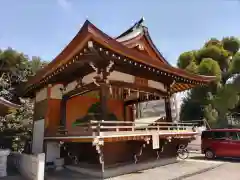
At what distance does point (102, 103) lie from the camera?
29.2ft

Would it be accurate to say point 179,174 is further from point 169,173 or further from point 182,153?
point 182,153

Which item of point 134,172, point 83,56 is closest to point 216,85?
point 134,172

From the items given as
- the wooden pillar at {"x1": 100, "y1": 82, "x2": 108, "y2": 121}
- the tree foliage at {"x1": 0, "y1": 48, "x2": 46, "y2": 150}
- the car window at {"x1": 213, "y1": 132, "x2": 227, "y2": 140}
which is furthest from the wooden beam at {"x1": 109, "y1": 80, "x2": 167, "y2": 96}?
the tree foliage at {"x1": 0, "y1": 48, "x2": 46, "y2": 150}

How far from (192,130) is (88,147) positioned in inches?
235

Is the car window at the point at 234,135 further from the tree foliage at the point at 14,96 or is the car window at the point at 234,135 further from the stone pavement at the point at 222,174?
the tree foliage at the point at 14,96

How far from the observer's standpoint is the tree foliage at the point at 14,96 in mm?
15578

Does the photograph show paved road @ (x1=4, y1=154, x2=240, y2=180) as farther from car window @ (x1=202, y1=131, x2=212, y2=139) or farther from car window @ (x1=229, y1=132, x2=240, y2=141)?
car window @ (x1=202, y1=131, x2=212, y2=139)

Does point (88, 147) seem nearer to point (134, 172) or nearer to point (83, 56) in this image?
point (134, 172)

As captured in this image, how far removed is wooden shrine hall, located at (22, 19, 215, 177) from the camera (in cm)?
799

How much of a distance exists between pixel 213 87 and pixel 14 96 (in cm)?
1860

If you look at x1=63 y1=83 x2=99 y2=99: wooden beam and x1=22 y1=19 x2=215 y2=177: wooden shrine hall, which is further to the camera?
x1=63 y1=83 x2=99 y2=99: wooden beam

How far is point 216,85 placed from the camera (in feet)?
73.9

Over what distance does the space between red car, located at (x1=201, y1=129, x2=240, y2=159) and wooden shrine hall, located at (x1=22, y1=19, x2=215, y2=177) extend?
2.24 m

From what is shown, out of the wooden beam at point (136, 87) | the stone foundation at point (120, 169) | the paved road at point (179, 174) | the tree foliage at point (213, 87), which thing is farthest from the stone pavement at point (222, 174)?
the tree foliage at point (213, 87)
